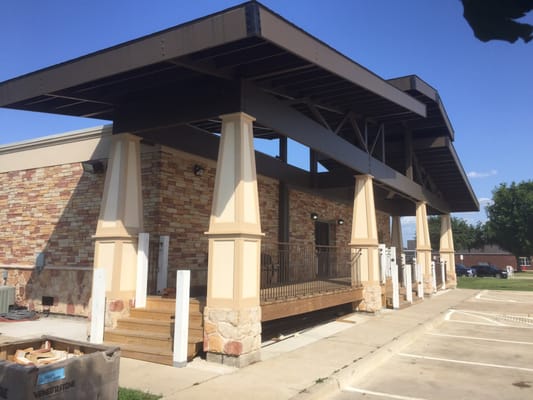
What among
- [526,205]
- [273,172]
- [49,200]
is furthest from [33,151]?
[526,205]

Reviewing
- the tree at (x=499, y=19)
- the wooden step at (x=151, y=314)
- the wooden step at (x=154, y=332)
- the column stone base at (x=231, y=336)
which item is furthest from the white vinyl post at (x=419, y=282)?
the tree at (x=499, y=19)

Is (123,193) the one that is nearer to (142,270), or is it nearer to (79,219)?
(142,270)

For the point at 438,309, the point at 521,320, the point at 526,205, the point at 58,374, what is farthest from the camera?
the point at 526,205

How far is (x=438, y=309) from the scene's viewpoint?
13.1 metres

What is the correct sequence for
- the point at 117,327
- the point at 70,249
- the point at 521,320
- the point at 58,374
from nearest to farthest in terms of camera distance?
the point at 58,374 → the point at 117,327 → the point at 70,249 → the point at 521,320

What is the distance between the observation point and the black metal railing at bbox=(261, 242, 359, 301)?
900 cm

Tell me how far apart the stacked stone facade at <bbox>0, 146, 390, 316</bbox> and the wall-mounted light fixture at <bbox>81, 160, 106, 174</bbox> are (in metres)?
0.14

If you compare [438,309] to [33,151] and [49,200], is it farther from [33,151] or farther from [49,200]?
[33,151]

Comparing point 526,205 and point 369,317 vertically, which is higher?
point 526,205

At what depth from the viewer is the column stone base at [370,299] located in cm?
1117

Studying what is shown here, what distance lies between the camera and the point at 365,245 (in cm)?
1107

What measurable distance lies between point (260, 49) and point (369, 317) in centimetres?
742

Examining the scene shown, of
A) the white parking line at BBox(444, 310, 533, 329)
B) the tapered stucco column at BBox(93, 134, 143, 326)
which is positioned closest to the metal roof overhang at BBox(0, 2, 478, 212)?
the tapered stucco column at BBox(93, 134, 143, 326)

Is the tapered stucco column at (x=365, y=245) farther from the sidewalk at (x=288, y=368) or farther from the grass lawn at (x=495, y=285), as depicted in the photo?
the grass lawn at (x=495, y=285)
